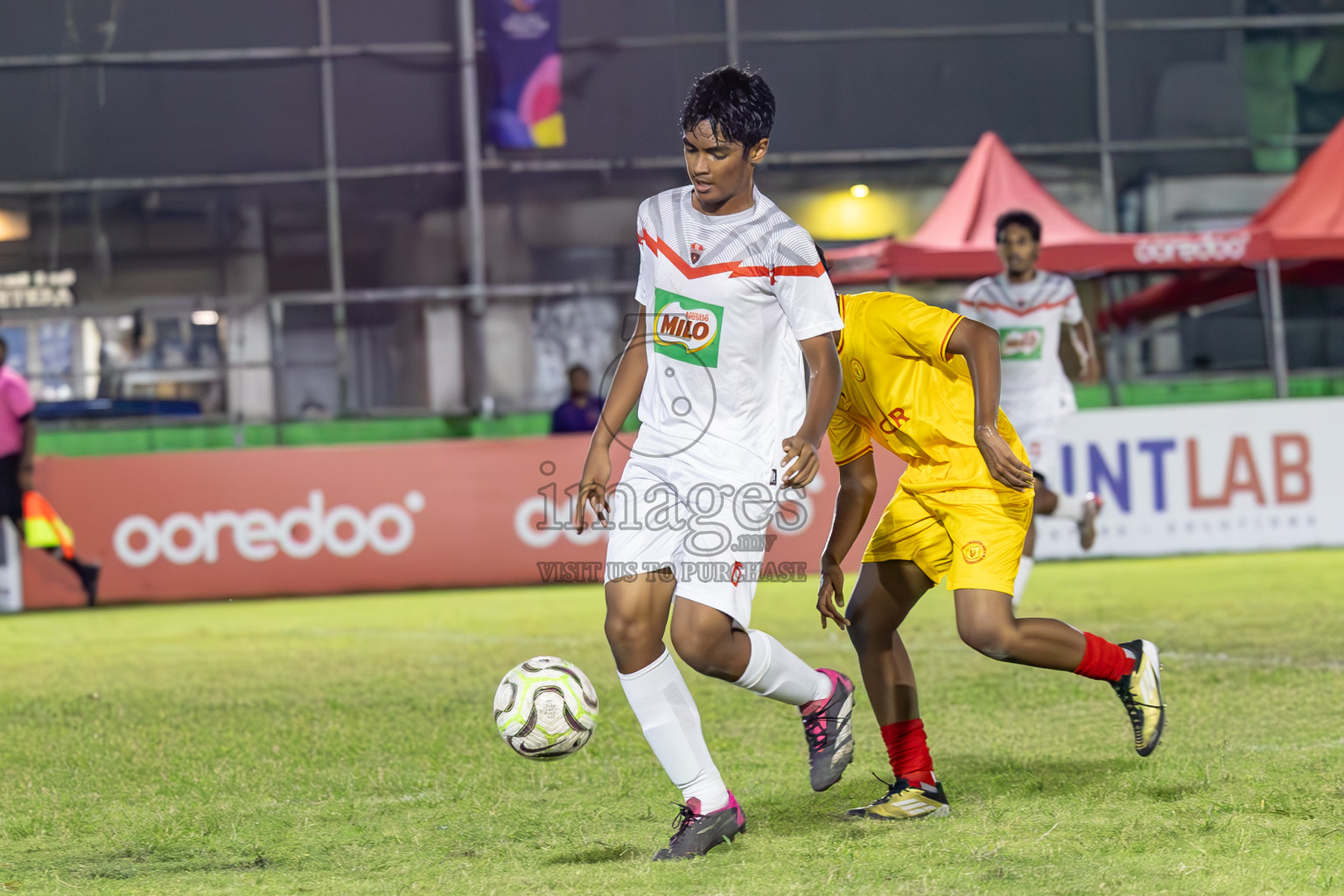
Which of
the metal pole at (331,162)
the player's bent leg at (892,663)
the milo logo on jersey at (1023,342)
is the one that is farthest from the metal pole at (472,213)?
the player's bent leg at (892,663)

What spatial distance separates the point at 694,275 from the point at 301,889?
175cm

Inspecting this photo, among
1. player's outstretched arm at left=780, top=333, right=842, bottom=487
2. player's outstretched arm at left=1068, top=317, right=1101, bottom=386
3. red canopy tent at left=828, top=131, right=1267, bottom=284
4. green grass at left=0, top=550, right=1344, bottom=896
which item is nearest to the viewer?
green grass at left=0, top=550, right=1344, bottom=896

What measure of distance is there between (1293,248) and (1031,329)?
909 cm

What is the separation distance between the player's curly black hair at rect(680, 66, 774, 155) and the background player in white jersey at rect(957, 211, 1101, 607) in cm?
435

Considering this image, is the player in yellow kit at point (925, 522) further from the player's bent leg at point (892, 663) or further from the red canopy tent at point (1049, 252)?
the red canopy tent at point (1049, 252)

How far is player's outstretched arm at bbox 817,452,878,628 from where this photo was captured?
167 inches

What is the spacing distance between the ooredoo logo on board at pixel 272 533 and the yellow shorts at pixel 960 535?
8330 mm

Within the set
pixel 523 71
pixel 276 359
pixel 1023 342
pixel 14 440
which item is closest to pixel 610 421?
pixel 1023 342

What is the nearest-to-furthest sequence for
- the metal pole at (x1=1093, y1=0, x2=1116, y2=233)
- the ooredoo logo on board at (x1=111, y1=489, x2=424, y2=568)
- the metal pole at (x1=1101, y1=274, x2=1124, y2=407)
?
the ooredoo logo on board at (x1=111, y1=489, x2=424, y2=568)
the metal pole at (x1=1101, y1=274, x2=1124, y2=407)
the metal pole at (x1=1093, y1=0, x2=1116, y2=233)

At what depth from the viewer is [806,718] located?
4.30 meters

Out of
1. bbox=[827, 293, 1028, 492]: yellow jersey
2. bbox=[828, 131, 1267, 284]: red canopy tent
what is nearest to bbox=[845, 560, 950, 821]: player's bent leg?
bbox=[827, 293, 1028, 492]: yellow jersey

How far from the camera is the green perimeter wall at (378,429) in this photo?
1567cm

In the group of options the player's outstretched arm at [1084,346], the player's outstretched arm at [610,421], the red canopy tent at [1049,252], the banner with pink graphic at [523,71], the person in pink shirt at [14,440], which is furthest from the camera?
the banner with pink graphic at [523,71]

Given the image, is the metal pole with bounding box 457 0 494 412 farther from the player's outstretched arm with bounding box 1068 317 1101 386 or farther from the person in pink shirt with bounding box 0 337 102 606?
the player's outstretched arm with bounding box 1068 317 1101 386
